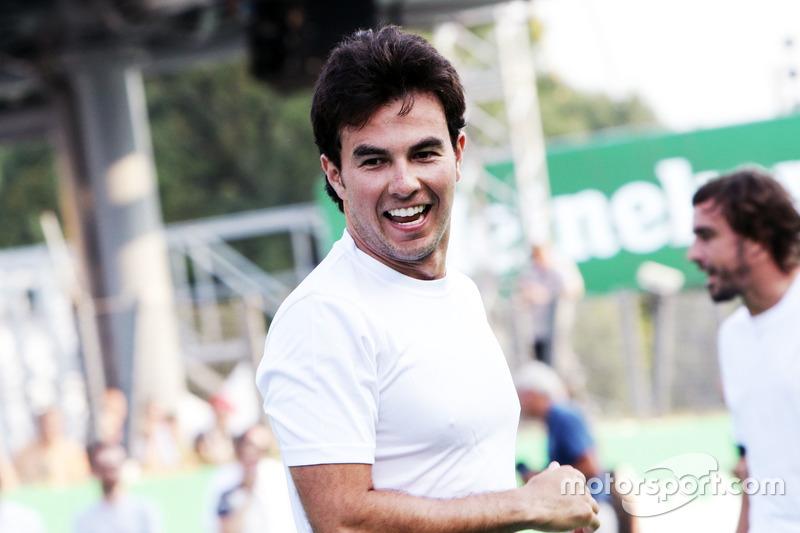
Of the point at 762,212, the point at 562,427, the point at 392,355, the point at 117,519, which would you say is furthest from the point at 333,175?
the point at 117,519

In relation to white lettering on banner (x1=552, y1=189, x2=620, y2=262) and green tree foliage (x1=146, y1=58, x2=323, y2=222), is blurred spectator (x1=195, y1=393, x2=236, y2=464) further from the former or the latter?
green tree foliage (x1=146, y1=58, x2=323, y2=222)

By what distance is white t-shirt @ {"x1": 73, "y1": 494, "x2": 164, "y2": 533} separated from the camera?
689 cm

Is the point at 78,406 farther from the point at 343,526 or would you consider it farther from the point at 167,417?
the point at 343,526

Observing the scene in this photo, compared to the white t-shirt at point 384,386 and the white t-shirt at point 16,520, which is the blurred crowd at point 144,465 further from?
the white t-shirt at point 384,386

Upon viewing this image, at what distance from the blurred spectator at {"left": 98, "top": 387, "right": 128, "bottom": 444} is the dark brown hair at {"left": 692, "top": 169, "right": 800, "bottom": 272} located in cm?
755

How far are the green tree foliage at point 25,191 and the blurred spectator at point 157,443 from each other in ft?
73.7

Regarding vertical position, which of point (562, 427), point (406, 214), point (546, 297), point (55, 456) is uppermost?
point (406, 214)

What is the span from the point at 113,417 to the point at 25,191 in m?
22.9

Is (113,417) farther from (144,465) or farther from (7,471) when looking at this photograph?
(7,471)

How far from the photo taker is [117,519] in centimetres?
689

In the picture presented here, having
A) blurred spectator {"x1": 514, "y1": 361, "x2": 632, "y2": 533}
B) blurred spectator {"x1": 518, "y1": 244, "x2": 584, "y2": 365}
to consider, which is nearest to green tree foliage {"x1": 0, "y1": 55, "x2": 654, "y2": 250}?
blurred spectator {"x1": 518, "y1": 244, "x2": 584, "y2": 365}

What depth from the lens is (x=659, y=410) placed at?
365 inches

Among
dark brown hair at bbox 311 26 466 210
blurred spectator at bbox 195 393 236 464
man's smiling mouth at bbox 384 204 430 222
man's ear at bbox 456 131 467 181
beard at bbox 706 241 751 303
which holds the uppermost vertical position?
dark brown hair at bbox 311 26 466 210

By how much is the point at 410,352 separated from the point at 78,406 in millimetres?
8941
